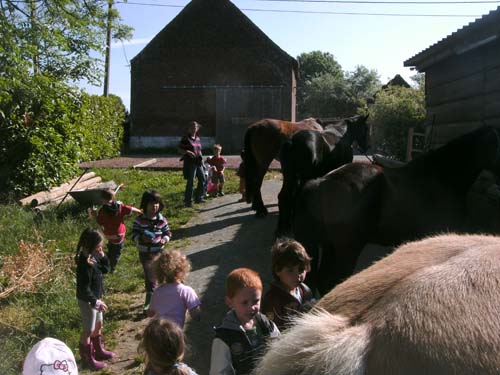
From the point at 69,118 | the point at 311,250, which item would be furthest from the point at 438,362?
the point at 69,118

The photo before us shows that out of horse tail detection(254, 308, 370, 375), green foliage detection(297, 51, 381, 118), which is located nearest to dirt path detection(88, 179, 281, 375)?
horse tail detection(254, 308, 370, 375)

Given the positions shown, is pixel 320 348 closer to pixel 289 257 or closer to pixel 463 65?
pixel 289 257

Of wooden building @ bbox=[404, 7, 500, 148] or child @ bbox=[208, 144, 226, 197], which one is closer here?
wooden building @ bbox=[404, 7, 500, 148]

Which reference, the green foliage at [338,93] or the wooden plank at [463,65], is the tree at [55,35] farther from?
the green foliage at [338,93]

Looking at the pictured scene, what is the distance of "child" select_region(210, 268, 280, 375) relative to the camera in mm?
2584

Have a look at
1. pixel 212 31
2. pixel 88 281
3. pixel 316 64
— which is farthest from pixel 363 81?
pixel 88 281

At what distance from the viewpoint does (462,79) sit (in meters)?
7.86

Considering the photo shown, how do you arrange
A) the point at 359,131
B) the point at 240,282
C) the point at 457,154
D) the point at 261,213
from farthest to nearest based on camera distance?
the point at 359,131 → the point at 261,213 → the point at 457,154 → the point at 240,282

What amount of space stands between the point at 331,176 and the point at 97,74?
6.68m

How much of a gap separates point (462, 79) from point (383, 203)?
3.56 m

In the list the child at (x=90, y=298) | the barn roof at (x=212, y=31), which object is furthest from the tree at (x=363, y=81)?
the child at (x=90, y=298)

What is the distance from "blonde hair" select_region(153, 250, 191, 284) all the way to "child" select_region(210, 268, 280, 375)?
1105 millimetres

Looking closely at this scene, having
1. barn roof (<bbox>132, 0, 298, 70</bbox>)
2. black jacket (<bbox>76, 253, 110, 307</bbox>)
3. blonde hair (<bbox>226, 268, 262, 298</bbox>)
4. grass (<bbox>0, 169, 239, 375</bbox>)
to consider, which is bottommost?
grass (<bbox>0, 169, 239, 375</bbox>)

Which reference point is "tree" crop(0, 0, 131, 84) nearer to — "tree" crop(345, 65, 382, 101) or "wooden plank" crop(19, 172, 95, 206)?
"wooden plank" crop(19, 172, 95, 206)
